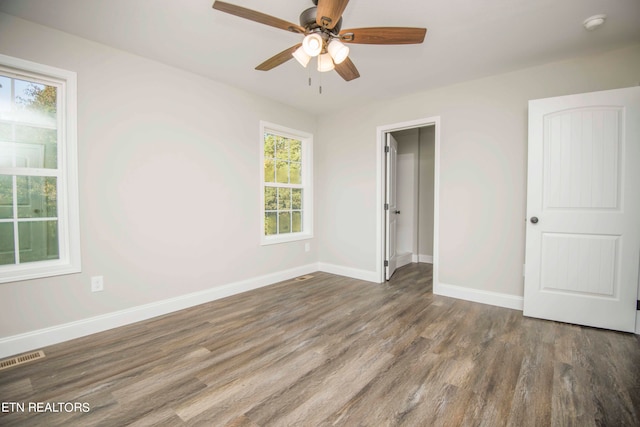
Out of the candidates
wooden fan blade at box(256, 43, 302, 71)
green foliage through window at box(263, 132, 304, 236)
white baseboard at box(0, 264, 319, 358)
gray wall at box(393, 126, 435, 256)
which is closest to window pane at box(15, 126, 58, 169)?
white baseboard at box(0, 264, 319, 358)

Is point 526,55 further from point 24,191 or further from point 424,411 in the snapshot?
point 24,191

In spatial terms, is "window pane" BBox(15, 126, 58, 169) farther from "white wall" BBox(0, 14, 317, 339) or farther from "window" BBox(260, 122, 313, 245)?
"window" BBox(260, 122, 313, 245)

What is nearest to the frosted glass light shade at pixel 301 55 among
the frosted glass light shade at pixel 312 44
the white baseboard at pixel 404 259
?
the frosted glass light shade at pixel 312 44

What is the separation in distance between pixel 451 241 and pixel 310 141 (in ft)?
8.37

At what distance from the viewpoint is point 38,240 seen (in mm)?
2314

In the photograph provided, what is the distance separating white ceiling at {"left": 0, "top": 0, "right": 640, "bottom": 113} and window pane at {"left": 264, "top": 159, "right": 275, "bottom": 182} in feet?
→ 3.68

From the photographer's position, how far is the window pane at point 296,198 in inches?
174

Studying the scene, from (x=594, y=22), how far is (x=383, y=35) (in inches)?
67.3

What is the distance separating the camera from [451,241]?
3439 millimetres

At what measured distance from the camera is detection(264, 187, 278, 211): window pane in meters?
4.02

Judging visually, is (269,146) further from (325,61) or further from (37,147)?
(37,147)

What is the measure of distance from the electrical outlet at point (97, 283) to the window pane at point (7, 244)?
1.75 ft

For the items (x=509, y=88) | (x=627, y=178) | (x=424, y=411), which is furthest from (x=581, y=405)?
(x=509, y=88)

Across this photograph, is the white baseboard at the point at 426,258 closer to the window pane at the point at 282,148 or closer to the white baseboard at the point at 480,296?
the white baseboard at the point at 480,296
